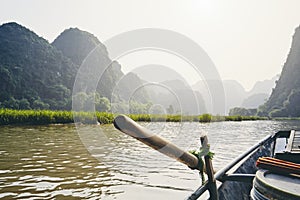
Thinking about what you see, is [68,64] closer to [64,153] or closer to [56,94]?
[56,94]

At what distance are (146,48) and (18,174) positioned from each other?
3.10m

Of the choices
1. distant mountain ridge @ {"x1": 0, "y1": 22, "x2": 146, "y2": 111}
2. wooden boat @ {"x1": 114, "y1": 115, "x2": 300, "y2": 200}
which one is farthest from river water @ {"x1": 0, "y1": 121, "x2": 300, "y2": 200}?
distant mountain ridge @ {"x1": 0, "y1": 22, "x2": 146, "y2": 111}

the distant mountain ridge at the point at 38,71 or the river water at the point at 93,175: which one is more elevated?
the distant mountain ridge at the point at 38,71

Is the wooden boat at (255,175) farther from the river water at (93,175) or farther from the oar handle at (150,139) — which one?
the river water at (93,175)

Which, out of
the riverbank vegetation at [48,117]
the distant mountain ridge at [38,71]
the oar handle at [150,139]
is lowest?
the riverbank vegetation at [48,117]

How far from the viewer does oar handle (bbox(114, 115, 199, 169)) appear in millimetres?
1205

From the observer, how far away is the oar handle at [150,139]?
1205 mm

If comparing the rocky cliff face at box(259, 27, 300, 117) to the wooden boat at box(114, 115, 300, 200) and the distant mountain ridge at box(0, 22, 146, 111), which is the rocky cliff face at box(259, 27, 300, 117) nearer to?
the distant mountain ridge at box(0, 22, 146, 111)

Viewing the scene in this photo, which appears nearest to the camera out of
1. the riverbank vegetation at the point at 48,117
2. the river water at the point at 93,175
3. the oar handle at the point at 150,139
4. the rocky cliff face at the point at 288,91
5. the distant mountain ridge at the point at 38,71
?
the oar handle at the point at 150,139

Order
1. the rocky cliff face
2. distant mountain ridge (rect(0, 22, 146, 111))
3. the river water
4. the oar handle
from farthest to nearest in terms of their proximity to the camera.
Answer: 1. the rocky cliff face
2. distant mountain ridge (rect(0, 22, 146, 111))
3. the river water
4. the oar handle

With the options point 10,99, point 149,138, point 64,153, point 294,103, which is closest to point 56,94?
point 10,99

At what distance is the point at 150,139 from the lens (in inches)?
53.9

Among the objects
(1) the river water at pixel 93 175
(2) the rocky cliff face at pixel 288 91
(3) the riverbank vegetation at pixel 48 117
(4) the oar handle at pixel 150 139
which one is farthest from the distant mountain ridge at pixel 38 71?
(4) the oar handle at pixel 150 139

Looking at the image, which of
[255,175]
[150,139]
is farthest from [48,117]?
[150,139]
